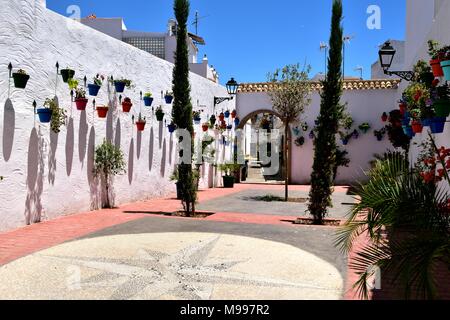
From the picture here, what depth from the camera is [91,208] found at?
9.69 metres

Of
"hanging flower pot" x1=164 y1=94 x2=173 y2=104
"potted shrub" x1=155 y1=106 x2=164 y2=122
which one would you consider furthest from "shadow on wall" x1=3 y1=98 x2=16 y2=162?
"hanging flower pot" x1=164 y1=94 x2=173 y2=104

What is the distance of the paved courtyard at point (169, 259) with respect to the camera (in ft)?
14.0

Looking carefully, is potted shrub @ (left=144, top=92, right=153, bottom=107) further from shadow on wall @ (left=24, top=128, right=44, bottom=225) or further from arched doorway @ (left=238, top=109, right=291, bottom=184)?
arched doorway @ (left=238, top=109, right=291, bottom=184)

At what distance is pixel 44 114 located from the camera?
25.1ft

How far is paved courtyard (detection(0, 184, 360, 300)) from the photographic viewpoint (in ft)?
14.0

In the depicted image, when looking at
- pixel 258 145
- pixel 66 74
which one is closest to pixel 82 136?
pixel 66 74

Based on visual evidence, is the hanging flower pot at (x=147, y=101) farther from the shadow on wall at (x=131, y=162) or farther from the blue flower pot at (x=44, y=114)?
the blue flower pot at (x=44, y=114)

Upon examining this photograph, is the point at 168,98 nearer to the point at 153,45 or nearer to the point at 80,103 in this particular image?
the point at 80,103

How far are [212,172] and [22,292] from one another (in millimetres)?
13706

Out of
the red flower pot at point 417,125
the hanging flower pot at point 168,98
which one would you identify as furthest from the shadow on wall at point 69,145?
the red flower pot at point 417,125

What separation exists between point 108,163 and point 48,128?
2.05m

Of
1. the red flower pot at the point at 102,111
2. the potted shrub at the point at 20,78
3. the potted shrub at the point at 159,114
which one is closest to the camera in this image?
the potted shrub at the point at 20,78

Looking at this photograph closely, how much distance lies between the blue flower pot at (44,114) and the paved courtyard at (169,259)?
6.19 ft
